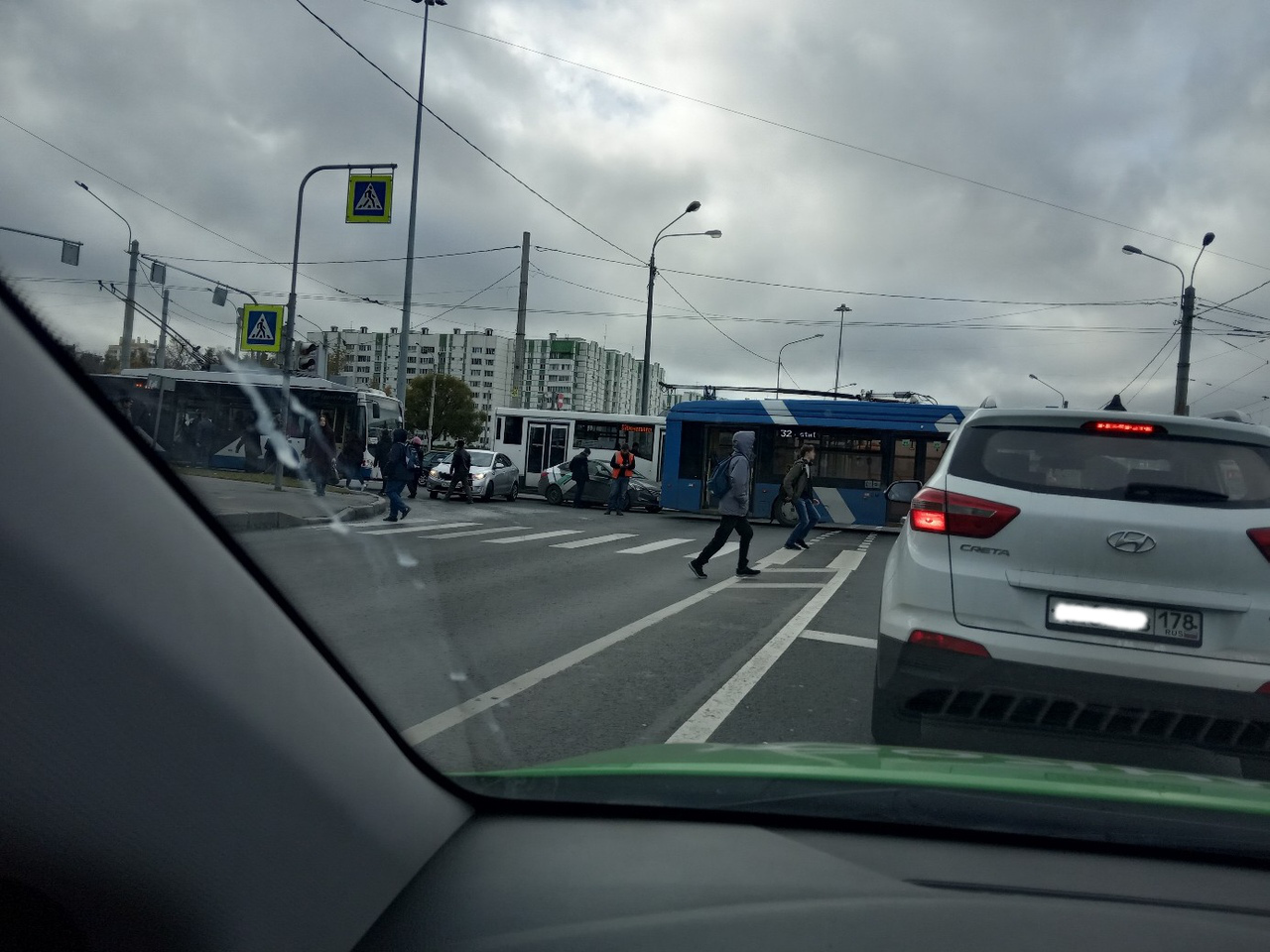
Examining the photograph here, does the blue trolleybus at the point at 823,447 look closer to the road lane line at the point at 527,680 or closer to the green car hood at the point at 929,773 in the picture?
the road lane line at the point at 527,680

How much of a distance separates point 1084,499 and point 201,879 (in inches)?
147

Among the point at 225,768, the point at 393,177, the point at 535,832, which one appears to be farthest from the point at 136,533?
the point at 393,177

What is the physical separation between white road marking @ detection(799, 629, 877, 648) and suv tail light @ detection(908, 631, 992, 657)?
3.55m

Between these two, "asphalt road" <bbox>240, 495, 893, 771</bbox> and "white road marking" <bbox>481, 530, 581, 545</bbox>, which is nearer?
"asphalt road" <bbox>240, 495, 893, 771</bbox>

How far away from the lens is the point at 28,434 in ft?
3.83

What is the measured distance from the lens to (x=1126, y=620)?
3.97m

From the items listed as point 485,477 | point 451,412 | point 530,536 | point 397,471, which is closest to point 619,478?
point 485,477

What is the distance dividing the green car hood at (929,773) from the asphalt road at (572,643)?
0.47 meters

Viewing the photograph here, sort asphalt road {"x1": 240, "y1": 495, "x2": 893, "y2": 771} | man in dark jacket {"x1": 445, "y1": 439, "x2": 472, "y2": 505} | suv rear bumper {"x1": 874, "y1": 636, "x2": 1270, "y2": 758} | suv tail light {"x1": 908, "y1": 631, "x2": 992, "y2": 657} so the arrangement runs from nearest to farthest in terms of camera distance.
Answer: asphalt road {"x1": 240, "y1": 495, "x2": 893, "y2": 771} → suv rear bumper {"x1": 874, "y1": 636, "x2": 1270, "y2": 758} → suv tail light {"x1": 908, "y1": 631, "x2": 992, "y2": 657} → man in dark jacket {"x1": 445, "y1": 439, "x2": 472, "y2": 505}

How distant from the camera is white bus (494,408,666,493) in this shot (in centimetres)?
3186

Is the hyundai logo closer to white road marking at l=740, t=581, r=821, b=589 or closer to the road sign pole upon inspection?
the road sign pole

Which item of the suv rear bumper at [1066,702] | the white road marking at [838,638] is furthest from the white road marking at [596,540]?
the suv rear bumper at [1066,702]

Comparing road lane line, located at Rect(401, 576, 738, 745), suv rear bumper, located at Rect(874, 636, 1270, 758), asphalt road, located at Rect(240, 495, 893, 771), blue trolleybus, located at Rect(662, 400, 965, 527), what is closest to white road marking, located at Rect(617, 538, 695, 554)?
asphalt road, located at Rect(240, 495, 893, 771)

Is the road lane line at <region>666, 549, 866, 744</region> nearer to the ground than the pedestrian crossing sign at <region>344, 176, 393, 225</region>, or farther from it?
nearer to the ground
